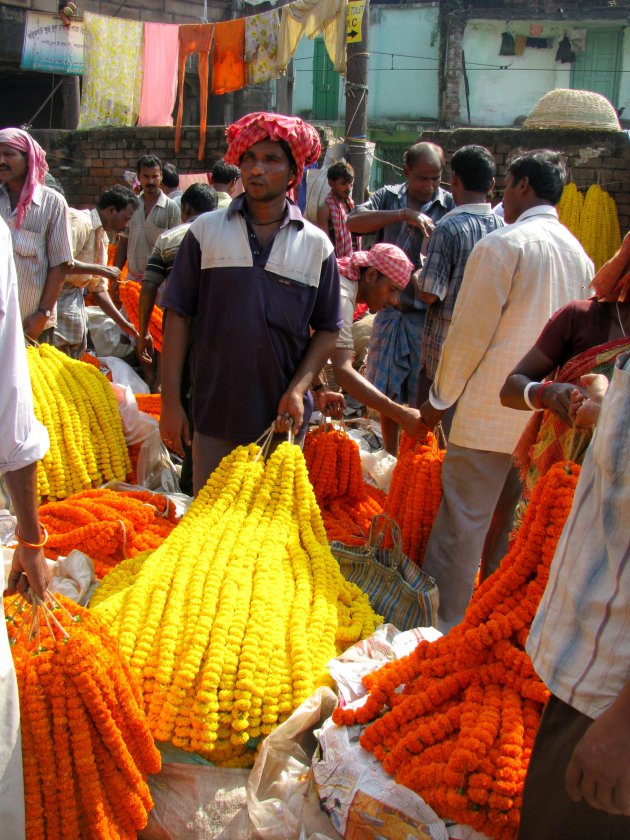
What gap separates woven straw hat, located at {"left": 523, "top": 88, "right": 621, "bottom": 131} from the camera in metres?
10.5

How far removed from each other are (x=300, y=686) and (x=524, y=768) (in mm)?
631

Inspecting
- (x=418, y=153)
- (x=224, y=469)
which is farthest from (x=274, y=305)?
(x=418, y=153)

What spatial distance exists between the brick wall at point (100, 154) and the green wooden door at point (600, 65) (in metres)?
15.5

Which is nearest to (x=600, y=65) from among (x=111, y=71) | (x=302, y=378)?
(x=111, y=71)

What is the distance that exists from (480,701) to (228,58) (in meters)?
11.8

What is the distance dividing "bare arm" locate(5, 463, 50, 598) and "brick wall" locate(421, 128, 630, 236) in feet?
24.8

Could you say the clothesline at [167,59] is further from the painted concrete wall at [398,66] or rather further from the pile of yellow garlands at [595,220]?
the painted concrete wall at [398,66]

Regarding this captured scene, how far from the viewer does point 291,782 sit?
1987 millimetres

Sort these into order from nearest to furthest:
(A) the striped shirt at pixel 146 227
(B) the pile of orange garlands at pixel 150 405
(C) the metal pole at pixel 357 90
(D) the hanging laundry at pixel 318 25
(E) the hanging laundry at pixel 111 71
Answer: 1. (B) the pile of orange garlands at pixel 150 405
2. (A) the striped shirt at pixel 146 227
3. (C) the metal pole at pixel 357 90
4. (D) the hanging laundry at pixel 318 25
5. (E) the hanging laundry at pixel 111 71

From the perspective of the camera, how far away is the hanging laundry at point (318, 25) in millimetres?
9680

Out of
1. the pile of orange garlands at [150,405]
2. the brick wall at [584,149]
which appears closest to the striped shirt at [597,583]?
the pile of orange garlands at [150,405]

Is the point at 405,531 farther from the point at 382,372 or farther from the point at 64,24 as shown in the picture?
the point at 64,24

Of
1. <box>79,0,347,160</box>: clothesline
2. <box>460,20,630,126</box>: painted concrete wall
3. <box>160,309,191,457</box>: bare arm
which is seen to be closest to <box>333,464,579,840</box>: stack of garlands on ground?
<box>160,309,191,457</box>: bare arm

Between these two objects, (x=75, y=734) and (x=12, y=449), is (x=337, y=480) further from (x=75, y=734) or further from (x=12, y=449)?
(x=12, y=449)
